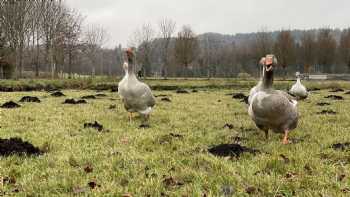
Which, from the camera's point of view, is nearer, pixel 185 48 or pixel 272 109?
pixel 272 109

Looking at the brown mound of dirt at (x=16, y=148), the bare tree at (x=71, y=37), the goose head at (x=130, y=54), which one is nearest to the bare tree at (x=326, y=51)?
the bare tree at (x=71, y=37)

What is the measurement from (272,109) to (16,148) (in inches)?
214

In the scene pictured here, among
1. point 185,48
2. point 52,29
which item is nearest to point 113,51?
point 185,48

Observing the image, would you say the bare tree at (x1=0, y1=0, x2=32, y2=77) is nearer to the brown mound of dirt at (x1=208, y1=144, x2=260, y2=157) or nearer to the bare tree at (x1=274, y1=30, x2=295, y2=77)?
the brown mound of dirt at (x1=208, y1=144, x2=260, y2=157)

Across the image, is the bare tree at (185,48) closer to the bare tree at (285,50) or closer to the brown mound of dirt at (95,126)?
the bare tree at (285,50)

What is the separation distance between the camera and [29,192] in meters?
5.36

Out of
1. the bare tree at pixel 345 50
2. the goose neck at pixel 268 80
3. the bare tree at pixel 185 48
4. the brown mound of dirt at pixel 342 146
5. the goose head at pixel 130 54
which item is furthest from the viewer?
the bare tree at pixel 345 50

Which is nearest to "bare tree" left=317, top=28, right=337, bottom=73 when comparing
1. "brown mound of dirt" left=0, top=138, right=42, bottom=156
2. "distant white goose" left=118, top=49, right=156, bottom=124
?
"distant white goose" left=118, top=49, right=156, bottom=124

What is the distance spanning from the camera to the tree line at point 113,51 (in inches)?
2046

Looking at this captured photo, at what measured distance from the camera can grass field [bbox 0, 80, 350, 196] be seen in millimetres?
5461

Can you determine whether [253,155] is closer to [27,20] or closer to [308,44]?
[27,20]

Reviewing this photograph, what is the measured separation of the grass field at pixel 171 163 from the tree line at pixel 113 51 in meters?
24.2

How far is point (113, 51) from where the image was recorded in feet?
427

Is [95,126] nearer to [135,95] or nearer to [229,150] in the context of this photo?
[135,95]
